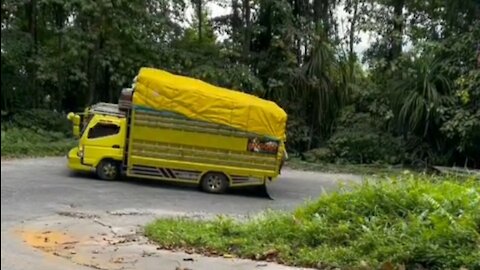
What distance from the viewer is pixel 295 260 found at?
241 inches

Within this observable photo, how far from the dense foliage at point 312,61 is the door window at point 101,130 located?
4.02 meters

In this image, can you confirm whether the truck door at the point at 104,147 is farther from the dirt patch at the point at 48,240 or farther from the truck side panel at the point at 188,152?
the dirt patch at the point at 48,240

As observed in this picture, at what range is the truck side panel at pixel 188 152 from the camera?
1318 centimetres

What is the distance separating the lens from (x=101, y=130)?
13742 millimetres

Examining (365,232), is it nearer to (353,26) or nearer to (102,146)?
(102,146)

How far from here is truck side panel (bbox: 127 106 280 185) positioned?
13.2 m

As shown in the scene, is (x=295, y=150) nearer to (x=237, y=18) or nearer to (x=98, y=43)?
(x=237, y=18)

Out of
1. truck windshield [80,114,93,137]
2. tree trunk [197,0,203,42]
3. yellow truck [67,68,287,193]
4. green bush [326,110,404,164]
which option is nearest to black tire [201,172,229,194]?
yellow truck [67,68,287,193]

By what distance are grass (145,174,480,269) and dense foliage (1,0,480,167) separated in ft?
33.2

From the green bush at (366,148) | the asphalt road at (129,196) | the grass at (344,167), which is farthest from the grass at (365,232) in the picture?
the green bush at (366,148)

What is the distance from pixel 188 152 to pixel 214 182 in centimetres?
87

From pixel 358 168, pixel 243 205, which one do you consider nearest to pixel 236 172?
pixel 243 205

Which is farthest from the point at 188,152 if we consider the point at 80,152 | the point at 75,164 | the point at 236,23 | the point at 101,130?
the point at 236,23

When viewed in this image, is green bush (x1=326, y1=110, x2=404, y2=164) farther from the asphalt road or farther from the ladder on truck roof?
the ladder on truck roof
